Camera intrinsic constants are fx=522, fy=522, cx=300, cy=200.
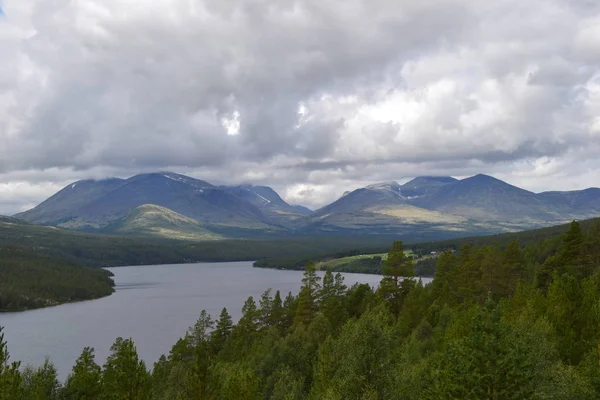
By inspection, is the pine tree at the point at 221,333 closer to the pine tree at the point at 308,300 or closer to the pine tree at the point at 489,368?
the pine tree at the point at 308,300

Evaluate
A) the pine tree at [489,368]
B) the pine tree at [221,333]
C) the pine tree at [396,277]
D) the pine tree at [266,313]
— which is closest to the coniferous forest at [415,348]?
the pine tree at [489,368]

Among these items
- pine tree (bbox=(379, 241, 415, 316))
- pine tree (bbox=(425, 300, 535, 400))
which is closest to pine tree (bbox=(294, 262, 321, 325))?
pine tree (bbox=(379, 241, 415, 316))

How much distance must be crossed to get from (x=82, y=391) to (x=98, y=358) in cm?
9169

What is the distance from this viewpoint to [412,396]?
47.2 metres

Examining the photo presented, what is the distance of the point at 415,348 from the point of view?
67.9m

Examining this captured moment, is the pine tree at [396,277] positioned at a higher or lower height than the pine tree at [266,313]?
higher

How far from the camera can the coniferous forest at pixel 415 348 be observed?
35844 millimetres

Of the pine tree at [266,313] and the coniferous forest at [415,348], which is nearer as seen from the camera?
the coniferous forest at [415,348]

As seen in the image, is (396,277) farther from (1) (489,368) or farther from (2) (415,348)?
(1) (489,368)

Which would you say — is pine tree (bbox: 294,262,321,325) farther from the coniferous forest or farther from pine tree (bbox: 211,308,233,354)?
pine tree (bbox: 211,308,233,354)

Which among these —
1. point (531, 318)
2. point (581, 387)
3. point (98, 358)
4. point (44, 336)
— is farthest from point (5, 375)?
point (44, 336)

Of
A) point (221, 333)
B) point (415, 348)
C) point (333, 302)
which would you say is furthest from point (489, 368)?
point (221, 333)

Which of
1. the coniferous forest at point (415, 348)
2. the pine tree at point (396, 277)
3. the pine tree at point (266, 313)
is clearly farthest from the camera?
the pine tree at point (266, 313)

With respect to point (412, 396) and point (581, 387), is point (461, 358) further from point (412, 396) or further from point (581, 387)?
point (412, 396)
